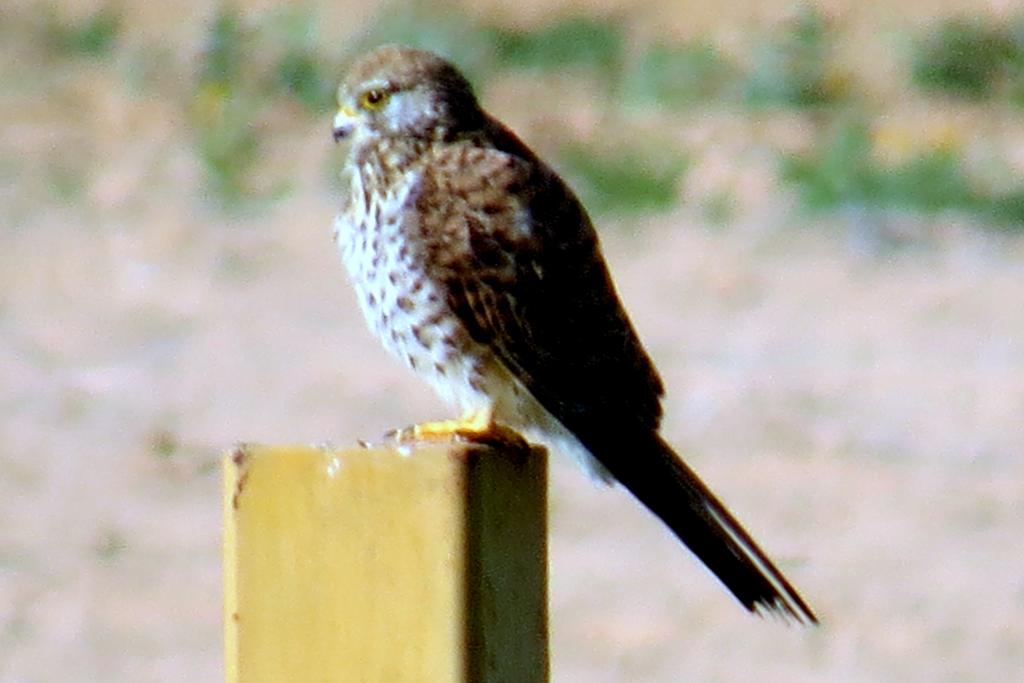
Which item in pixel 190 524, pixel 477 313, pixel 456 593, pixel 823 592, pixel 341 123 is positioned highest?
pixel 190 524

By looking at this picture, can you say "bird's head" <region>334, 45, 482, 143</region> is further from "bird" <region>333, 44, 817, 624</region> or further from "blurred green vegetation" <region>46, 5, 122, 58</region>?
"blurred green vegetation" <region>46, 5, 122, 58</region>

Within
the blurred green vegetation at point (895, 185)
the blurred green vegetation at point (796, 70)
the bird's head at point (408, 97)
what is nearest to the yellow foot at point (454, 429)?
the bird's head at point (408, 97)

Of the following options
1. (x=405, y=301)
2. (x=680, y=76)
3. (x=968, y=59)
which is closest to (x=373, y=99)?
(x=405, y=301)

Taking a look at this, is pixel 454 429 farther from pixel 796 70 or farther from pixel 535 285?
pixel 796 70

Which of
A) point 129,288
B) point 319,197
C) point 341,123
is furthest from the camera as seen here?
point 319,197

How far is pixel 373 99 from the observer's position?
438cm

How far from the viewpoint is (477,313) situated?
408cm

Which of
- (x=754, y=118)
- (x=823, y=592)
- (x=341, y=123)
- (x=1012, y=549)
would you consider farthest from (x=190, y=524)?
(x=754, y=118)

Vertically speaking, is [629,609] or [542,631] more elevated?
[629,609]

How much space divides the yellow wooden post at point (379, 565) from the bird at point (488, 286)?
1.19 meters

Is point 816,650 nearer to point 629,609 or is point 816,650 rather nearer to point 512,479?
point 629,609

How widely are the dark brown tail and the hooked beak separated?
86 centimetres

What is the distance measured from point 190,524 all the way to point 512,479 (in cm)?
614

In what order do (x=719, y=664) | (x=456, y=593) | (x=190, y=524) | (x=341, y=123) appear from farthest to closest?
1. (x=190, y=524)
2. (x=719, y=664)
3. (x=341, y=123)
4. (x=456, y=593)
